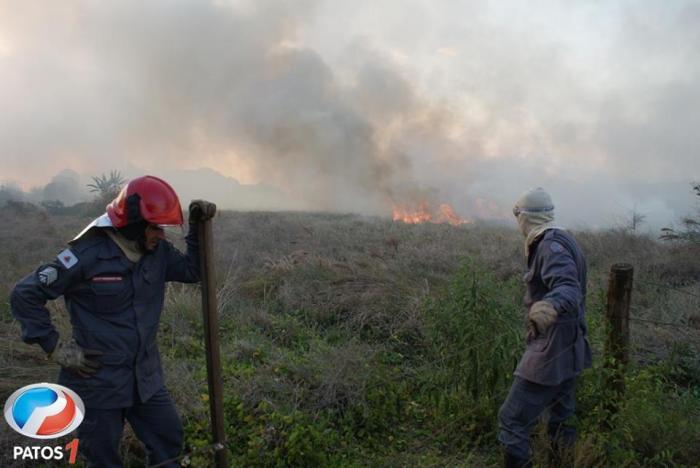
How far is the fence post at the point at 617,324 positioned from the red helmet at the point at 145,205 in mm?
2980

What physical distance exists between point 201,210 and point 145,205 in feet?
0.94

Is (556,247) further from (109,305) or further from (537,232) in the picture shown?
(109,305)

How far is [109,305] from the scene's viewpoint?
2709 millimetres

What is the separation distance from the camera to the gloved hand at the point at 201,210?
8.82 feet

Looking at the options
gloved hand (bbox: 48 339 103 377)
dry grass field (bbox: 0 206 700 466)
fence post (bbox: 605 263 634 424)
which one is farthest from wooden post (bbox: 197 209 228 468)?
A: fence post (bbox: 605 263 634 424)

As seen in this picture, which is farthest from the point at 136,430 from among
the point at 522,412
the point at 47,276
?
the point at 522,412

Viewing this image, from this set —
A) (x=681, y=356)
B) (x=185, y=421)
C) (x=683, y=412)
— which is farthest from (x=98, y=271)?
(x=681, y=356)

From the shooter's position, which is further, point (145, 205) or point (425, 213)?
point (425, 213)

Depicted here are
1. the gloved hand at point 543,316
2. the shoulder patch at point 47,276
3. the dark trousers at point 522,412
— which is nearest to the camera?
the shoulder patch at point 47,276

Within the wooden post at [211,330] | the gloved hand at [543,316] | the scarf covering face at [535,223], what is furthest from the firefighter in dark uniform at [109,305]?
the scarf covering face at [535,223]

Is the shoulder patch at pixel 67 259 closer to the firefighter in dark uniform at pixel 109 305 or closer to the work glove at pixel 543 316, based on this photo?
the firefighter in dark uniform at pixel 109 305

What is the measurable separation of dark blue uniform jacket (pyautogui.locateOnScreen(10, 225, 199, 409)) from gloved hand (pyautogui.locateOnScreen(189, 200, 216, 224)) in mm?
397

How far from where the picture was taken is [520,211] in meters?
3.25

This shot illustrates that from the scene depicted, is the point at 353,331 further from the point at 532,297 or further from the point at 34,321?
the point at 34,321
